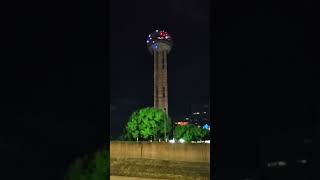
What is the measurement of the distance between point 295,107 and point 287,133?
354mm

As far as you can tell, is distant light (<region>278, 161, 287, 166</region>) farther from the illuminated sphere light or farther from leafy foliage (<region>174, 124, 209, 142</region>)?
the illuminated sphere light

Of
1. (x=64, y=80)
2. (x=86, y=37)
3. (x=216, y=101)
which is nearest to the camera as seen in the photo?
(x=64, y=80)

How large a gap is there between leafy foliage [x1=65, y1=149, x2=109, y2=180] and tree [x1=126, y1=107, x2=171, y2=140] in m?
27.2

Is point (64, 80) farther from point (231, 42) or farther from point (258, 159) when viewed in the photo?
point (258, 159)

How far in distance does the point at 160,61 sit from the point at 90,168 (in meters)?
66.3

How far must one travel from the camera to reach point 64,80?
4.59 m

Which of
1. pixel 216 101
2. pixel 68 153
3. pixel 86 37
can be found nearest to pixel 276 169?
pixel 216 101

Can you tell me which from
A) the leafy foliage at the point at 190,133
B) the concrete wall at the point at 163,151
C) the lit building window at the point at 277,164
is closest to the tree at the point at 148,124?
the leafy foliage at the point at 190,133

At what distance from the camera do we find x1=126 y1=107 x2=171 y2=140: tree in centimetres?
3262

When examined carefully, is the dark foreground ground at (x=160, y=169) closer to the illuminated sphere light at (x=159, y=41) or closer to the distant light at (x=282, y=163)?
Answer: the distant light at (x=282, y=163)

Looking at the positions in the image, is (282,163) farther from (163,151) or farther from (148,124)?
(148,124)

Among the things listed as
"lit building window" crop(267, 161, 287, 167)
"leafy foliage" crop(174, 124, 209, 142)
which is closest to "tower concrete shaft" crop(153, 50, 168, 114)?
"leafy foliage" crop(174, 124, 209, 142)

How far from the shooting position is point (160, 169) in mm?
20469

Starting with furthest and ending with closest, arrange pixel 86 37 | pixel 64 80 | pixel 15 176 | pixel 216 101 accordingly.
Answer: pixel 216 101 < pixel 86 37 < pixel 64 80 < pixel 15 176
